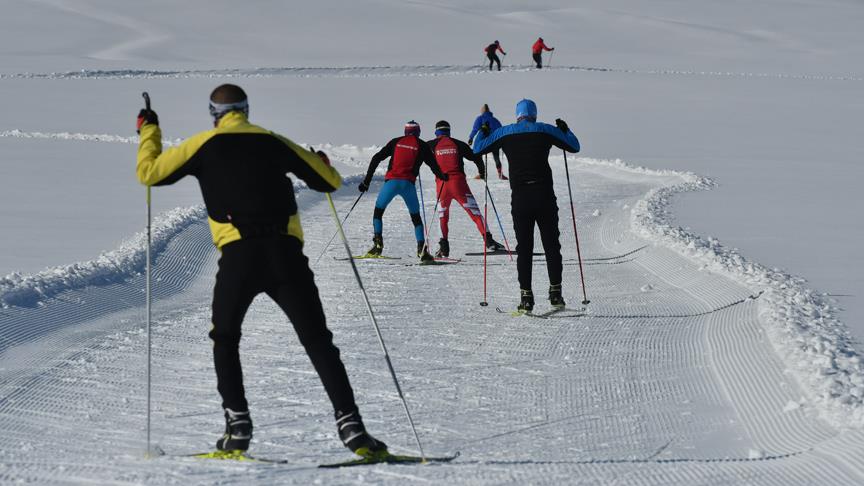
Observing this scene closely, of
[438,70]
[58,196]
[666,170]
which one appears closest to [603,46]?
[438,70]

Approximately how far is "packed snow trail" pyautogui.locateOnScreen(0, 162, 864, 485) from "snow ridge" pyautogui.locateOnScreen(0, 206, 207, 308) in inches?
7.2

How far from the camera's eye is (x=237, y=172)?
4.54m

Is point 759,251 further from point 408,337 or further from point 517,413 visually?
point 517,413

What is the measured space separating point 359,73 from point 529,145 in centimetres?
4104

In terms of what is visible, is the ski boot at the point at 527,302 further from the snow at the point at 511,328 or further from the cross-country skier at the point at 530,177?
the snow at the point at 511,328

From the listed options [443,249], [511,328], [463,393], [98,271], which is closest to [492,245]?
[443,249]

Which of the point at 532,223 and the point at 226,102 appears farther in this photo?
the point at 532,223

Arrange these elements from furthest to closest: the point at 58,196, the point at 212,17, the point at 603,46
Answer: the point at 212,17, the point at 603,46, the point at 58,196

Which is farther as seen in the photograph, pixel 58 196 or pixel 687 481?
pixel 58 196

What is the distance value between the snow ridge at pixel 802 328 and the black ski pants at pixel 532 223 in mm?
1613

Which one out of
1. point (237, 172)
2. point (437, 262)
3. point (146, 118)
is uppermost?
point (146, 118)

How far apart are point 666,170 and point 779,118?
12.0 metres

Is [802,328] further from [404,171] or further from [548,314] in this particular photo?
[404,171]

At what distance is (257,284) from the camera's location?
4.56m
